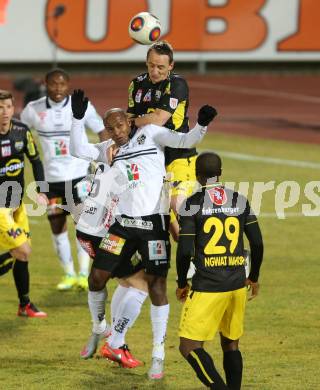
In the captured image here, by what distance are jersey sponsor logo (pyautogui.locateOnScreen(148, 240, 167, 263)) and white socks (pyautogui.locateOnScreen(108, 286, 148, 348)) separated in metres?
0.58

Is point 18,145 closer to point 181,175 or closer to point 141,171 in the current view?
point 181,175

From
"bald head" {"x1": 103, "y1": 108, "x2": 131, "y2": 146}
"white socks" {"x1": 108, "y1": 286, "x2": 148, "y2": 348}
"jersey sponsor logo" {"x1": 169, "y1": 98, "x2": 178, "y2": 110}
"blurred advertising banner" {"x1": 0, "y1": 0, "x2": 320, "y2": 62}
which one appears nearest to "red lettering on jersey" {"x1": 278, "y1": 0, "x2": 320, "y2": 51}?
"blurred advertising banner" {"x1": 0, "y1": 0, "x2": 320, "y2": 62}

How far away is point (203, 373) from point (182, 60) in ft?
93.5

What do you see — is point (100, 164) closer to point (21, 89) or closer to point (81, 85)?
point (21, 89)

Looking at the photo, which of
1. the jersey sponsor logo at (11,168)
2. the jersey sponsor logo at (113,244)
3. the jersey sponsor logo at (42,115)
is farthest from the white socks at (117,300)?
the jersey sponsor logo at (42,115)

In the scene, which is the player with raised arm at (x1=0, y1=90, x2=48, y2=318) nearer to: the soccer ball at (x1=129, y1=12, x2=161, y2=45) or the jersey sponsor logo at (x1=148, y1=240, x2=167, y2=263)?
the soccer ball at (x1=129, y1=12, x2=161, y2=45)

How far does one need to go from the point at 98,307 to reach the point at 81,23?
2590cm

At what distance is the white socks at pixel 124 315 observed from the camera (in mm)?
10055

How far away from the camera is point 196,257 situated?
8.64 metres

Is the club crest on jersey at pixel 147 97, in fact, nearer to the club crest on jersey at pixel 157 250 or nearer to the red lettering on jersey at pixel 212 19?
the club crest on jersey at pixel 157 250

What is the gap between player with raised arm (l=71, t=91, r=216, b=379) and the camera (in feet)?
32.0

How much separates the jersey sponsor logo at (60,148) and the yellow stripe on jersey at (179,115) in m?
3.02

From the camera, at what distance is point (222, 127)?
28406 mm

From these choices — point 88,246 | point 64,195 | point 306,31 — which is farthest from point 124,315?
point 306,31
